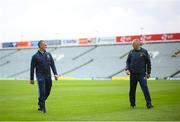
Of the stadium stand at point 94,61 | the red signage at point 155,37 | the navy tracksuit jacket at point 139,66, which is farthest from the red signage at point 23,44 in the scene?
the navy tracksuit jacket at point 139,66

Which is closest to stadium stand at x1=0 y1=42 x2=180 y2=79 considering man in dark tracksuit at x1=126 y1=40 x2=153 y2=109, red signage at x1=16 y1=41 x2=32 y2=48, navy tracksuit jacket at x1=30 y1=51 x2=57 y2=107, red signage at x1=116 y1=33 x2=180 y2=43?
red signage at x1=116 y1=33 x2=180 y2=43

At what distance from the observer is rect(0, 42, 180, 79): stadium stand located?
62.5 m

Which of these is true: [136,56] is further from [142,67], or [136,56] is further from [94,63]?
[94,63]

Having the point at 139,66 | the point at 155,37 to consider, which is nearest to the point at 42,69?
the point at 139,66

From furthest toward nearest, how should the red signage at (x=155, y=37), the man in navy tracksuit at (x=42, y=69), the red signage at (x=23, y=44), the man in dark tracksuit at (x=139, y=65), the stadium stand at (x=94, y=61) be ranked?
the red signage at (x=23, y=44), the red signage at (x=155, y=37), the stadium stand at (x=94, y=61), the man in dark tracksuit at (x=139, y=65), the man in navy tracksuit at (x=42, y=69)

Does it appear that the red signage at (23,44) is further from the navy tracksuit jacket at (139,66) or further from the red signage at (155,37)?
the navy tracksuit jacket at (139,66)

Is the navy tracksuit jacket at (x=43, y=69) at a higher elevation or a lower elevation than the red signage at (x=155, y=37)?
higher

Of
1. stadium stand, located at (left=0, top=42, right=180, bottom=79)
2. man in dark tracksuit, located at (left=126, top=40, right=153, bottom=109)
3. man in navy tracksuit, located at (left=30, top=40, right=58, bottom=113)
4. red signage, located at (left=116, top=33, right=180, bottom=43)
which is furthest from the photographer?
red signage, located at (left=116, top=33, right=180, bottom=43)

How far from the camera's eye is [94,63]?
69500mm

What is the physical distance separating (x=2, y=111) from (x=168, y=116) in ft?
16.5

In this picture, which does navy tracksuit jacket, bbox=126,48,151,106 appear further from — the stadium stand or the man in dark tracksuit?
the stadium stand

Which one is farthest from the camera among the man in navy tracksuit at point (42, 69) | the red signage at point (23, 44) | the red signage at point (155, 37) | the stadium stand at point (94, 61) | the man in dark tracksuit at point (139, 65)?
the red signage at point (23, 44)

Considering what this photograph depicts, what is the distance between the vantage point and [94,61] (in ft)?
231

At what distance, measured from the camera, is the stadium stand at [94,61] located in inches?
2461
